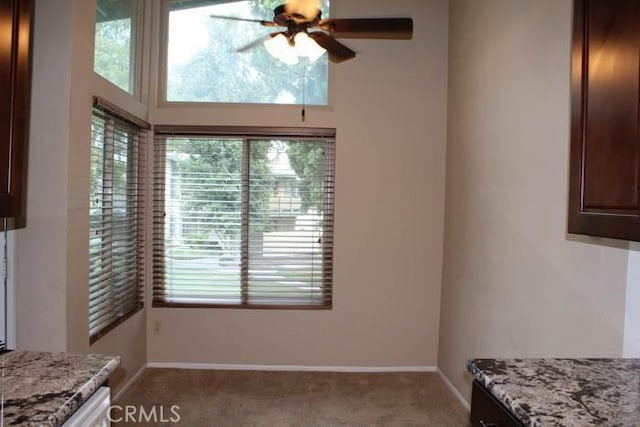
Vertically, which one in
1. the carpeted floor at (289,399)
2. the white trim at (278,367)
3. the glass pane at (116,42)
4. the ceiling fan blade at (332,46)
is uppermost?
the glass pane at (116,42)

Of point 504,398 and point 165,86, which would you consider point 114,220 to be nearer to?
point 165,86

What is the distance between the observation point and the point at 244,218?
3342mm

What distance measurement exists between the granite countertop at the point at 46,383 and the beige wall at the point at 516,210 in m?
1.86

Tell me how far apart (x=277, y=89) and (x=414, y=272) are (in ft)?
6.74

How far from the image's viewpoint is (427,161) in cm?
331

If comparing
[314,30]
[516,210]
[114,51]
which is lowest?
[516,210]

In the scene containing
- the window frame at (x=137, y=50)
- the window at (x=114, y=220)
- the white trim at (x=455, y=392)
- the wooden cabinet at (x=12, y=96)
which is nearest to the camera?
the wooden cabinet at (x=12, y=96)

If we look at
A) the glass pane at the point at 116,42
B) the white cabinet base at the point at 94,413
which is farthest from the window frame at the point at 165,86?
the white cabinet base at the point at 94,413

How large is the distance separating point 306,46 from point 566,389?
1.83m

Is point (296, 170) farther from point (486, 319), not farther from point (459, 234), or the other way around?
point (486, 319)

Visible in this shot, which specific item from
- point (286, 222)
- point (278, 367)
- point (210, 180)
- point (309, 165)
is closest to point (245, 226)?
point (286, 222)

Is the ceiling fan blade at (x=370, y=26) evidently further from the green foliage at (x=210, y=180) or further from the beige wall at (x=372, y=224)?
the green foliage at (x=210, y=180)

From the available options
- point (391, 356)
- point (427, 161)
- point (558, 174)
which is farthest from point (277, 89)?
point (391, 356)

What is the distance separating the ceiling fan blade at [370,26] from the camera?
77.2 inches
